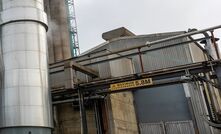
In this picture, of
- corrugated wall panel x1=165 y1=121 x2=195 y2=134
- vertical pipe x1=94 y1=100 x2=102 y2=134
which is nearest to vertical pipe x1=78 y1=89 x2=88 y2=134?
vertical pipe x1=94 y1=100 x2=102 y2=134

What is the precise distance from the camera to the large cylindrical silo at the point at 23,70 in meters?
8.77

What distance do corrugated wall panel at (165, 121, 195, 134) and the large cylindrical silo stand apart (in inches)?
242

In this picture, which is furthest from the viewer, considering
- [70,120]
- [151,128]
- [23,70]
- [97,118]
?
[151,128]

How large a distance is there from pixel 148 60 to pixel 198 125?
4119mm

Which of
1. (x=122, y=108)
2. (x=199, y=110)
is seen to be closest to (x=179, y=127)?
(x=199, y=110)

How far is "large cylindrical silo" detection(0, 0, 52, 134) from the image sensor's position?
345 inches

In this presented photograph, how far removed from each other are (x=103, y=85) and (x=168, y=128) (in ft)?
14.7

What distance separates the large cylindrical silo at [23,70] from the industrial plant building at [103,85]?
31 millimetres

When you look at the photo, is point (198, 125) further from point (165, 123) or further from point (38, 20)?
point (38, 20)

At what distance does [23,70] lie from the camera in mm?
9156

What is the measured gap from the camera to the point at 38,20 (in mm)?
10180

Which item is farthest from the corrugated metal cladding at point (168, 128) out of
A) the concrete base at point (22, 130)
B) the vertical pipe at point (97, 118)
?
the concrete base at point (22, 130)

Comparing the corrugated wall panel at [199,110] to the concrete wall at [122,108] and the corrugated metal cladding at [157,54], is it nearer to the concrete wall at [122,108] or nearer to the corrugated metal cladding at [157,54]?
the corrugated metal cladding at [157,54]

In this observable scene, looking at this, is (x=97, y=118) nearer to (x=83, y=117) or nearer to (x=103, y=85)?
(x=83, y=117)
